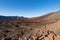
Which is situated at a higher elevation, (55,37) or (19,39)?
(55,37)

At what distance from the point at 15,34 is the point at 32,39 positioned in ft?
12.4

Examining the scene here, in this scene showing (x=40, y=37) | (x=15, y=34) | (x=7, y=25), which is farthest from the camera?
(x=7, y=25)

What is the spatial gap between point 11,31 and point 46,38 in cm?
741

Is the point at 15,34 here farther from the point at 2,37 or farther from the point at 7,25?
the point at 7,25

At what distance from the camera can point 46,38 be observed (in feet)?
42.7

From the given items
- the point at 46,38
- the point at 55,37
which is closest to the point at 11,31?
the point at 46,38

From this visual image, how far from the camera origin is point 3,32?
59.1ft

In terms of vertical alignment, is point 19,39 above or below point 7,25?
below

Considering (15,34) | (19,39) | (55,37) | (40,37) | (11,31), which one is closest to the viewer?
(55,37)

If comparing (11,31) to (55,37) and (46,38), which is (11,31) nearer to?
(46,38)

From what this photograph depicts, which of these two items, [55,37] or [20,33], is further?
[20,33]

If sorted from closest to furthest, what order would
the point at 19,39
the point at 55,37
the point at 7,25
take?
1. the point at 55,37
2. the point at 19,39
3. the point at 7,25

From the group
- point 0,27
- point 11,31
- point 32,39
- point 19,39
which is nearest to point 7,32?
point 11,31

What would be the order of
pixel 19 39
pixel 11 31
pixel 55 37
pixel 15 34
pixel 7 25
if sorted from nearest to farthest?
pixel 55 37
pixel 19 39
pixel 15 34
pixel 11 31
pixel 7 25
